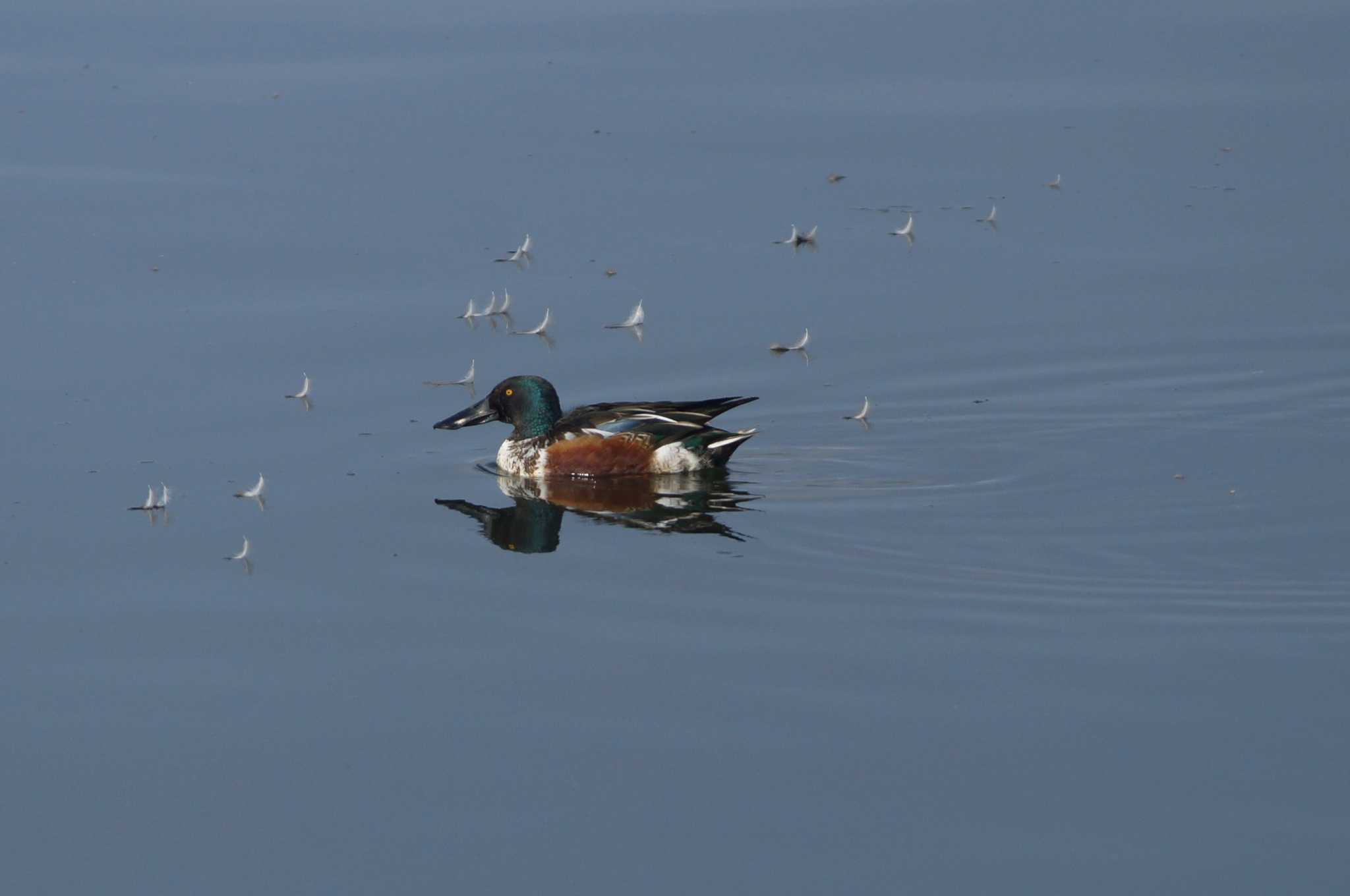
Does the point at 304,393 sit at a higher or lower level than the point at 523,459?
higher

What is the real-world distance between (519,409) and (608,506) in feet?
3.60

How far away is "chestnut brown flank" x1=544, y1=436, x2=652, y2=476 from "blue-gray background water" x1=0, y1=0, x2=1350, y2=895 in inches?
24.1

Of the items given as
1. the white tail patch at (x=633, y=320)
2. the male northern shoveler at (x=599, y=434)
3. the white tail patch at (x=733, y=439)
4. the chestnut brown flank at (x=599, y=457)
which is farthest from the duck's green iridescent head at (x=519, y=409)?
the white tail patch at (x=633, y=320)

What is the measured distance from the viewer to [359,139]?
18.4 m

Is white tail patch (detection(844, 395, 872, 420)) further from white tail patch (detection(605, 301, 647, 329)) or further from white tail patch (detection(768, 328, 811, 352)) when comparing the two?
white tail patch (detection(605, 301, 647, 329))

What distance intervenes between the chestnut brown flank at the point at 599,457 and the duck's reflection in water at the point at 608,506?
54 millimetres

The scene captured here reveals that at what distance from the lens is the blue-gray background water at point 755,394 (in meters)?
7.04

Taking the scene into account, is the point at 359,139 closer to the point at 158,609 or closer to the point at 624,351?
the point at 624,351

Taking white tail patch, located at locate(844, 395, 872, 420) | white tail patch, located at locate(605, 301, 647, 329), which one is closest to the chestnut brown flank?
white tail patch, located at locate(844, 395, 872, 420)

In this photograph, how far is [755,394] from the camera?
12.6 meters

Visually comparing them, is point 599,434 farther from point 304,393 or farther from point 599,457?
point 304,393

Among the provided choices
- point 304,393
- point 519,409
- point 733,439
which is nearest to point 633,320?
point 519,409

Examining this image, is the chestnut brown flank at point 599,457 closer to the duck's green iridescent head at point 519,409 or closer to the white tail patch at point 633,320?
the duck's green iridescent head at point 519,409

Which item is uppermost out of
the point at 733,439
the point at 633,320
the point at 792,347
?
the point at 633,320
